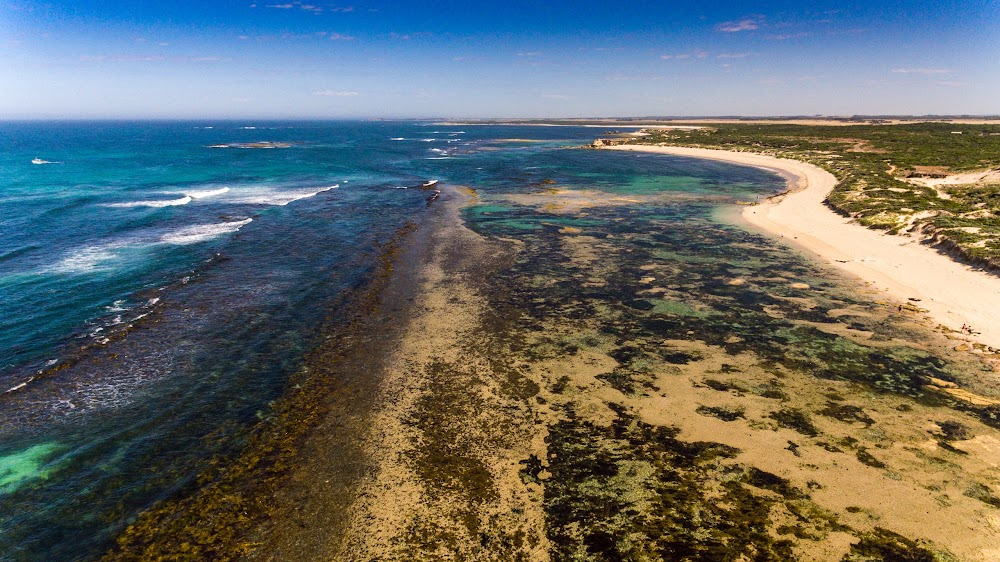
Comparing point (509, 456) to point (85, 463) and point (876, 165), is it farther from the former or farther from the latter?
point (876, 165)

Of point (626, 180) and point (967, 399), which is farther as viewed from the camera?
point (626, 180)

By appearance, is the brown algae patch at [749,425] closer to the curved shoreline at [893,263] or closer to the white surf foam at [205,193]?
the curved shoreline at [893,263]

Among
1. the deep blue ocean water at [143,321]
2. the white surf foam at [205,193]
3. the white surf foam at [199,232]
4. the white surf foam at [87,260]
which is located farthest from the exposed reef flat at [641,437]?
the white surf foam at [205,193]

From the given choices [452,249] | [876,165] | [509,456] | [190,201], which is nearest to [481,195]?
[452,249]

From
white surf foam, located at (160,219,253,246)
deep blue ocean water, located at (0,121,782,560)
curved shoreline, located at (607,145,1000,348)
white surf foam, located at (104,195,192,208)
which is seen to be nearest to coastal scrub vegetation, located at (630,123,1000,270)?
curved shoreline, located at (607,145,1000,348)

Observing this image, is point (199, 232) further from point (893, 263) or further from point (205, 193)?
point (893, 263)

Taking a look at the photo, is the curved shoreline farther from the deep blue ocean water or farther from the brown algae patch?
the deep blue ocean water
